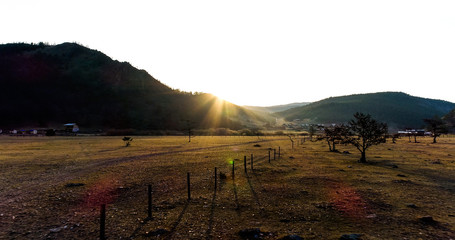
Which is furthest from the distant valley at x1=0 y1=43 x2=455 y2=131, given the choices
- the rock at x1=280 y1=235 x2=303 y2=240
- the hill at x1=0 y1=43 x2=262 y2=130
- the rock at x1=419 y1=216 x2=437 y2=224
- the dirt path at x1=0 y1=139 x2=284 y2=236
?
the rock at x1=419 y1=216 x2=437 y2=224

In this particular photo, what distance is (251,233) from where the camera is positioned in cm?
1081

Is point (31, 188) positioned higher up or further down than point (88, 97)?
further down

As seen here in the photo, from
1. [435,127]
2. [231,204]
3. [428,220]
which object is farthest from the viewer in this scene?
[435,127]

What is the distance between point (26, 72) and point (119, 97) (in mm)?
64279

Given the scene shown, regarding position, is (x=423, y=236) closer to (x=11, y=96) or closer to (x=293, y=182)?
(x=293, y=182)

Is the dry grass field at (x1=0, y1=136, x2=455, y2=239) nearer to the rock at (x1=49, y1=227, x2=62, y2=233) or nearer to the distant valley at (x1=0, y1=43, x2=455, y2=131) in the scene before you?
the rock at (x1=49, y1=227, x2=62, y2=233)

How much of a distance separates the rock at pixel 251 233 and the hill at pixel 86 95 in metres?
128

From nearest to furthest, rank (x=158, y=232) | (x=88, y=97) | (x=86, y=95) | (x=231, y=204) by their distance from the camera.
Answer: (x=158, y=232)
(x=231, y=204)
(x=88, y=97)
(x=86, y=95)

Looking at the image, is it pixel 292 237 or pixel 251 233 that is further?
pixel 251 233

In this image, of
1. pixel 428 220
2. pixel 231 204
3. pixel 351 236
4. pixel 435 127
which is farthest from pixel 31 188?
pixel 435 127

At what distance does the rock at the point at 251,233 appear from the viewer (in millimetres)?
10566

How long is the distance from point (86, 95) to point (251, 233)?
17206 cm

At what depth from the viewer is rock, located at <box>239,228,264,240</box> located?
10.6 meters

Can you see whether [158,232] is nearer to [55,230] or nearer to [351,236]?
[55,230]
